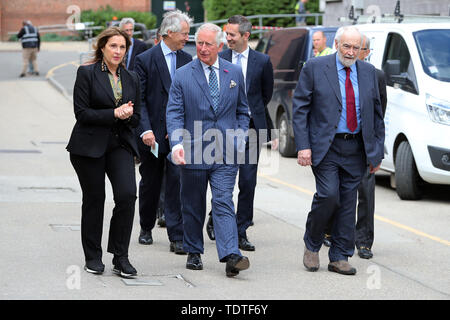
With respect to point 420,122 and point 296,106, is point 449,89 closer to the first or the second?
point 420,122

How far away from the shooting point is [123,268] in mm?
7258

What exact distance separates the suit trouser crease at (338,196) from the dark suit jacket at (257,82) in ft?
4.31

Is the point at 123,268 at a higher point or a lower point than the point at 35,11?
higher

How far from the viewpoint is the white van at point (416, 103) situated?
11.2 metres

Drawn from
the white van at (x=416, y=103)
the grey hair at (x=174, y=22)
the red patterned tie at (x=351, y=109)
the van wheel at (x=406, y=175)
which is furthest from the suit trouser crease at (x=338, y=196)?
the van wheel at (x=406, y=175)

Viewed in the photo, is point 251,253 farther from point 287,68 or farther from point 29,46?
point 29,46

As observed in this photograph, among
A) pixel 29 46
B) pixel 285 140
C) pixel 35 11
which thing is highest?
pixel 285 140

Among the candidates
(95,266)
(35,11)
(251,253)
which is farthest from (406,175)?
(35,11)

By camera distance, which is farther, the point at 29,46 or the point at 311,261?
the point at 29,46

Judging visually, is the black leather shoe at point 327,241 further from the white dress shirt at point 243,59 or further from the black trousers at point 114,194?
the black trousers at point 114,194

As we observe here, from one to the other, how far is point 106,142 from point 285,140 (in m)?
9.23

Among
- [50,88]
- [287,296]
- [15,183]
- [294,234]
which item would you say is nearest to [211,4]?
[50,88]

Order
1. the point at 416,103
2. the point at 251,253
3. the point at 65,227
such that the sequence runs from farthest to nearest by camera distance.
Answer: the point at 416,103
the point at 65,227
the point at 251,253

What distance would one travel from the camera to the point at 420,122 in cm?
1144
